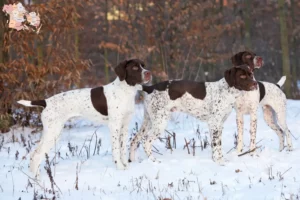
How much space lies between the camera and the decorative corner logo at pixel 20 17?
25.9 feet

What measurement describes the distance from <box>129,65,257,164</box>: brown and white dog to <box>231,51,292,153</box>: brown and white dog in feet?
0.89

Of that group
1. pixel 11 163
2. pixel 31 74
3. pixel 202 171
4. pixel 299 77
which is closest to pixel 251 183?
pixel 202 171

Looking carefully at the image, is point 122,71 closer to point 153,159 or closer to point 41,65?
point 153,159

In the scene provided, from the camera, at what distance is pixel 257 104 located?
240 inches

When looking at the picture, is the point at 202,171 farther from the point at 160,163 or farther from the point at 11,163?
the point at 11,163

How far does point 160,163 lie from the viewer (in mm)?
5742

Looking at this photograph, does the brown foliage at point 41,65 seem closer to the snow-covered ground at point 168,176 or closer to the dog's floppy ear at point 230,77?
the snow-covered ground at point 168,176

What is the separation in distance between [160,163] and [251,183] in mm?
1385

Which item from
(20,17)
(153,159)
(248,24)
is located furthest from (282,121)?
(248,24)

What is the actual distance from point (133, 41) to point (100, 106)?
38.7 ft

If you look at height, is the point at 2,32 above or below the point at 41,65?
above

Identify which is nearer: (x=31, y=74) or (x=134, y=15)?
(x=31, y=74)

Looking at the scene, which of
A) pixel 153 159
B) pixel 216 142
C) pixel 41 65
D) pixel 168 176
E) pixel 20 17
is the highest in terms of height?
pixel 20 17

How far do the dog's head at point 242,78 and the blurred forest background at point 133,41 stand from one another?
9.05ft
